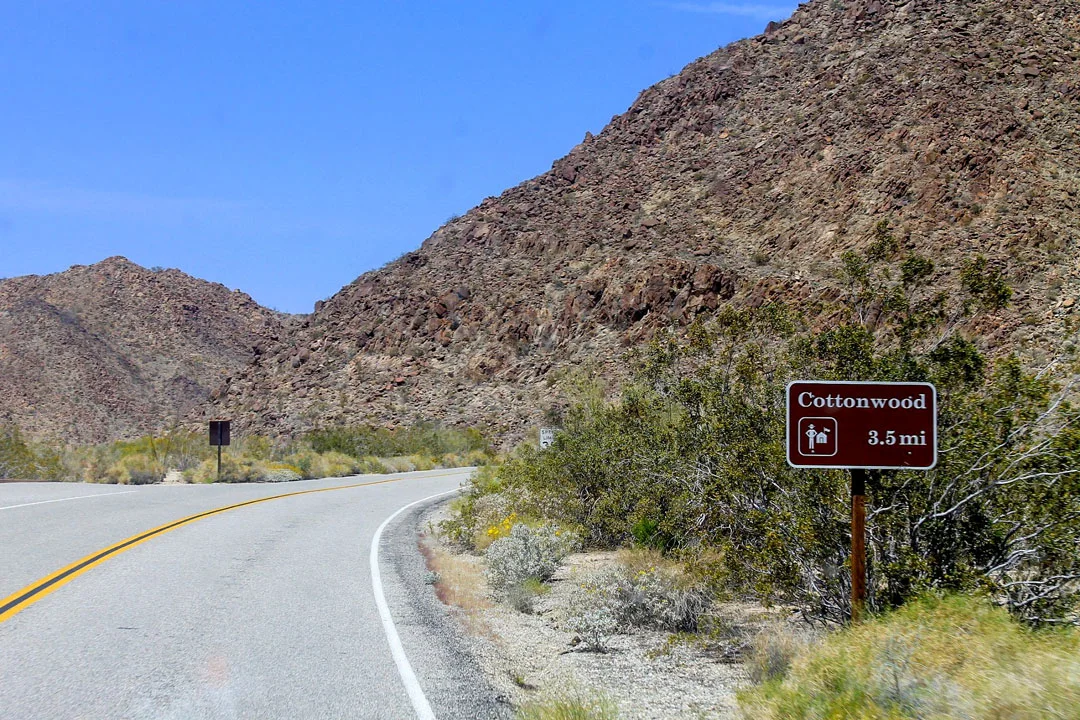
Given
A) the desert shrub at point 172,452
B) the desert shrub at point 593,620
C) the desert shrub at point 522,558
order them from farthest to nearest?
the desert shrub at point 172,452 → the desert shrub at point 522,558 → the desert shrub at point 593,620

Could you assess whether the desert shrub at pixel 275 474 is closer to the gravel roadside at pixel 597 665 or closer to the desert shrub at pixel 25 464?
the desert shrub at pixel 25 464

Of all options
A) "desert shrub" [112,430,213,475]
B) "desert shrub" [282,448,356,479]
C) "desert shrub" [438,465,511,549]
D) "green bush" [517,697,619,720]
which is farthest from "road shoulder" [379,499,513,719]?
"desert shrub" [112,430,213,475]

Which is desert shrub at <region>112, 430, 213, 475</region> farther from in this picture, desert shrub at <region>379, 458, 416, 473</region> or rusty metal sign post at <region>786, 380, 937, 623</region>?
rusty metal sign post at <region>786, 380, 937, 623</region>

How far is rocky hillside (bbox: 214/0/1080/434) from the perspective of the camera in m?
44.0

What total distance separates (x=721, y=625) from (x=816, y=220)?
44.8 meters

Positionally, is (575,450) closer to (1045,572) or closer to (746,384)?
(746,384)

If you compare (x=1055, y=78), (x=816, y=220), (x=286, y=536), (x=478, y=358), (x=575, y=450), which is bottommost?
(x=286, y=536)

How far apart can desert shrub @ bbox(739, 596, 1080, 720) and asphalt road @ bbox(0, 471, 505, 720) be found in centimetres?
202

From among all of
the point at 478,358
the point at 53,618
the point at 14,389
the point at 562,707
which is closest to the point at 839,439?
the point at 562,707

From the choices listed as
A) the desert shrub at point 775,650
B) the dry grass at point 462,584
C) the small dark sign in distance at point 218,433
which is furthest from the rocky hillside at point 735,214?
the desert shrub at point 775,650

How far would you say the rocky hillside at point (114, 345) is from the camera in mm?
80000

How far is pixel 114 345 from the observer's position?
90.6m

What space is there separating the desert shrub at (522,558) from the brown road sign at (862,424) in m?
5.20

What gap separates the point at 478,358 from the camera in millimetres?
60375
